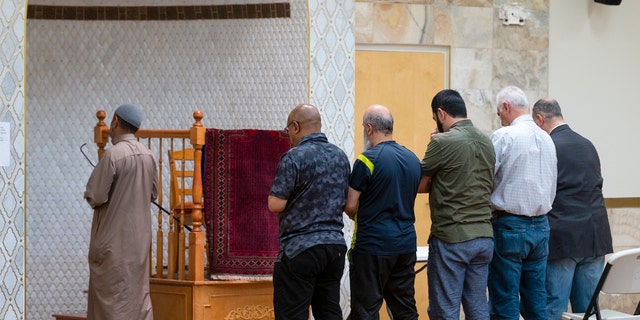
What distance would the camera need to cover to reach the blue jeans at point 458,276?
5684 millimetres

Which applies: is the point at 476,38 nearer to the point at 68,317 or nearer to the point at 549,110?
the point at 549,110

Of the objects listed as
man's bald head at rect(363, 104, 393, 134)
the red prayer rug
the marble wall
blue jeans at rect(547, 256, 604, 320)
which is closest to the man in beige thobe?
the red prayer rug

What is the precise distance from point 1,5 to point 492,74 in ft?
13.5

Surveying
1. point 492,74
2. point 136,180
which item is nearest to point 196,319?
point 136,180

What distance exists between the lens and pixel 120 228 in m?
5.90

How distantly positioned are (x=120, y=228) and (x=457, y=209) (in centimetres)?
192

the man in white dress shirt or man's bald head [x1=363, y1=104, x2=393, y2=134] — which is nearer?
man's bald head [x1=363, y1=104, x2=393, y2=134]

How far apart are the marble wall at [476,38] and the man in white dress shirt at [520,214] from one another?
2.23m

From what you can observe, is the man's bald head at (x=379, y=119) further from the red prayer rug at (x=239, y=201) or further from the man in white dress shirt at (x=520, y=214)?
the red prayer rug at (x=239, y=201)

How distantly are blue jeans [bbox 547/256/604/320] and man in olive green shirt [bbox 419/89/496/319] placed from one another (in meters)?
0.82

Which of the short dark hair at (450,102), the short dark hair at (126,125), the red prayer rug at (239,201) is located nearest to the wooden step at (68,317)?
the red prayer rug at (239,201)

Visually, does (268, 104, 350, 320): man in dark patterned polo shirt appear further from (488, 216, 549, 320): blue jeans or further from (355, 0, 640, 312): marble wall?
(355, 0, 640, 312): marble wall

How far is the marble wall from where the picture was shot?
8.17 m

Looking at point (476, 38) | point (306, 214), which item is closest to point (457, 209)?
→ point (306, 214)
